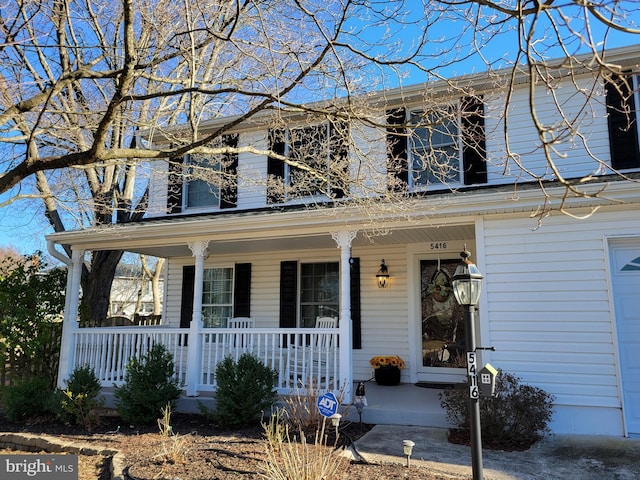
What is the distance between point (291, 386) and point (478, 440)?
4.01m

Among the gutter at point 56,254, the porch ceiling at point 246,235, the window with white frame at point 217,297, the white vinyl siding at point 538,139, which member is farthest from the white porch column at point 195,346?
the white vinyl siding at point 538,139

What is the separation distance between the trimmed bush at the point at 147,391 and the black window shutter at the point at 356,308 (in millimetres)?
3291

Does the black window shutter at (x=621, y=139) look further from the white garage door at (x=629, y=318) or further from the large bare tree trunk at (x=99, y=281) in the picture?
the large bare tree trunk at (x=99, y=281)

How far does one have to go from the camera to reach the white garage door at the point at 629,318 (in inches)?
209

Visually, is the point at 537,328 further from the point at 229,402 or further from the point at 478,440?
the point at 229,402

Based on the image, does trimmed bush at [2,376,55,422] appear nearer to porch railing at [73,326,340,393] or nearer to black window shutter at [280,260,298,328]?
porch railing at [73,326,340,393]

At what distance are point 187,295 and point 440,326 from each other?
517cm

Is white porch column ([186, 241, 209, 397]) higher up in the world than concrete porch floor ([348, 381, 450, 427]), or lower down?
higher up

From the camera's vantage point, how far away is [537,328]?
18.7 ft

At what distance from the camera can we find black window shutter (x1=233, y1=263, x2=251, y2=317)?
9312 mm

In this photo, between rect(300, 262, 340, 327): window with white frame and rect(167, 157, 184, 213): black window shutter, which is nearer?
rect(300, 262, 340, 327): window with white frame

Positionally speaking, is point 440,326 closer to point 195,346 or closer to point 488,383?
point 195,346

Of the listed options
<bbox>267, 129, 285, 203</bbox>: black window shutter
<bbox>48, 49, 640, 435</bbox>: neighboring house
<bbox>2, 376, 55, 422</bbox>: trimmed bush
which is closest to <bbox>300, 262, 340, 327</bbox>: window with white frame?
<bbox>48, 49, 640, 435</bbox>: neighboring house

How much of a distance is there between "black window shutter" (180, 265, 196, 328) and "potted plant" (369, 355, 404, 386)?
4009 millimetres
